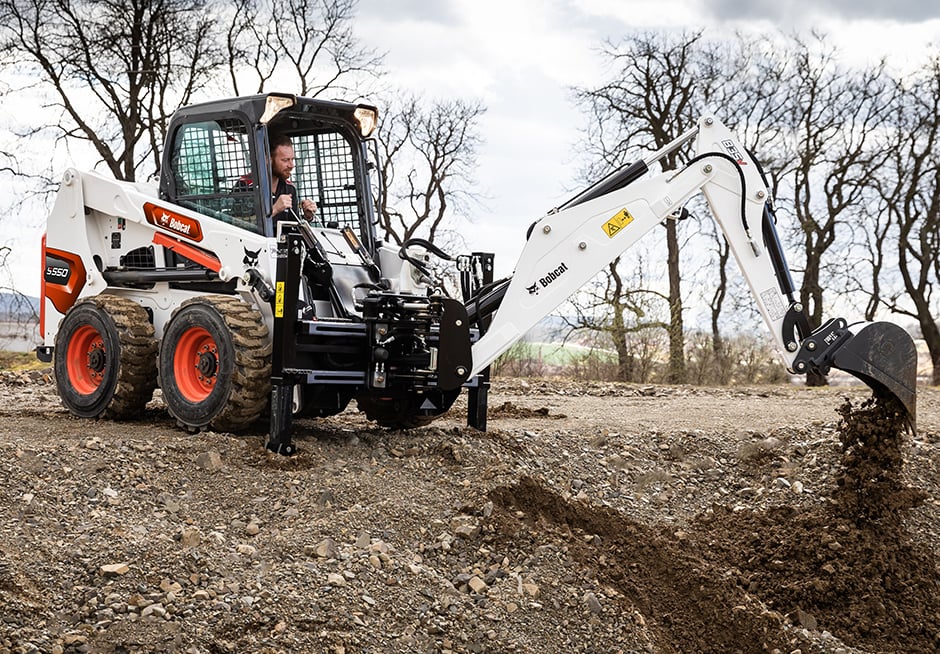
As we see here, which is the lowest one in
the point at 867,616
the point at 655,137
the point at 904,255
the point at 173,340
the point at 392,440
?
the point at 867,616

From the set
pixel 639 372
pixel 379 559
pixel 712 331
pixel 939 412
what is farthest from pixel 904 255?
pixel 379 559

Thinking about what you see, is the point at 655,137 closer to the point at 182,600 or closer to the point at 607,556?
the point at 607,556

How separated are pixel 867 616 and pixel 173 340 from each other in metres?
5.28

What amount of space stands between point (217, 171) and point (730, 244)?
4.21 m

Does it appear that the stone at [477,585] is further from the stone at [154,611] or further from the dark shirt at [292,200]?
the dark shirt at [292,200]

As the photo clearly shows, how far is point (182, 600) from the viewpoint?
5180 millimetres

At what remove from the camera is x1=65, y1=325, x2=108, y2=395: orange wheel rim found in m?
9.31

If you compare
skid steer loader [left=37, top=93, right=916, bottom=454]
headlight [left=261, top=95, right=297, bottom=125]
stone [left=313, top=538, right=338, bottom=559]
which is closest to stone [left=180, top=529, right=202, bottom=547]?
stone [left=313, top=538, right=338, bottom=559]

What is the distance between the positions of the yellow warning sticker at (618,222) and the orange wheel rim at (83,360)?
463cm

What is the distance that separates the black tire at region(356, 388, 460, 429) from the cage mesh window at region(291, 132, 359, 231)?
1576mm

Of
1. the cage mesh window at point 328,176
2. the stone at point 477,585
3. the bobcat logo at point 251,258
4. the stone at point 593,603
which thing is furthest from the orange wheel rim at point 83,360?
the stone at point 593,603

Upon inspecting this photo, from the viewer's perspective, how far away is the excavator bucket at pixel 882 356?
6461 mm

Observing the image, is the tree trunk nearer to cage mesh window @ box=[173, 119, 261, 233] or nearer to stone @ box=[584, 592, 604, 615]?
cage mesh window @ box=[173, 119, 261, 233]

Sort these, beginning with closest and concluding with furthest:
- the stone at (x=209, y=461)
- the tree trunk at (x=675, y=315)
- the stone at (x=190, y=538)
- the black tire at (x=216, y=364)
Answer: the stone at (x=190, y=538), the stone at (x=209, y=461), the black tire at (x=216, y=364), the tree trunk at (x=675, y=315)
